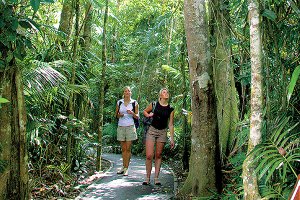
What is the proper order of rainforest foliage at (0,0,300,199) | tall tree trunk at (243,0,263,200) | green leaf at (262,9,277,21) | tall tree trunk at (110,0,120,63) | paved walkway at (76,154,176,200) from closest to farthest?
tall tree trunk at (243,0,263,200), green leaf at (262,9,277,21), rainforest foliage at (0,0,300,199), paved walkway at (76,154,176,200), tall tree trunk at (110,0,120,63)

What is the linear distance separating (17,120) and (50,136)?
3428 millimetres

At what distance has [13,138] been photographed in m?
4.30

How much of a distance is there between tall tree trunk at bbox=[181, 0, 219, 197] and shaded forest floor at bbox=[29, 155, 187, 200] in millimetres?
1706

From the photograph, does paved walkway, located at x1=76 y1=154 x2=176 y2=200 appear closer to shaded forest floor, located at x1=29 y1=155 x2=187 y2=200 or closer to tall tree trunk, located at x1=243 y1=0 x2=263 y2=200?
shaded forest floor, located at x1=29 y1=155 x2=187 y2=200

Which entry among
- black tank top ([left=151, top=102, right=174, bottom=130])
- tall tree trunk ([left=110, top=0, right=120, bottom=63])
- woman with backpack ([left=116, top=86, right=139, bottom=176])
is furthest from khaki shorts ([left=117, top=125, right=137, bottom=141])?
tall tree trunk ([left=110, top=0, right=120, bottom=63])

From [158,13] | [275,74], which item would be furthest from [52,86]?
[158,13]

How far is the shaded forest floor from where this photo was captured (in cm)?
611

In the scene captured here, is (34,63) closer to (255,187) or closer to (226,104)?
(226,104)

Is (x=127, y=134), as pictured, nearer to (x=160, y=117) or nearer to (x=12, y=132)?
(x=160, y=117)

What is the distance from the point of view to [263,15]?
3.62m

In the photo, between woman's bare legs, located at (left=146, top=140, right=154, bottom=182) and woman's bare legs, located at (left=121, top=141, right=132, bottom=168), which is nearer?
woman's bare legs, located at (left=146, top=140, right=154, bottom=182)

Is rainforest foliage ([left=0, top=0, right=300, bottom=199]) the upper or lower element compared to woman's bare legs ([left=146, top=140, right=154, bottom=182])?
upper

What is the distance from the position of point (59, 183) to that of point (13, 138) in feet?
8.17

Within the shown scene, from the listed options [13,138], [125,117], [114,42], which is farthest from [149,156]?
[114,42]
